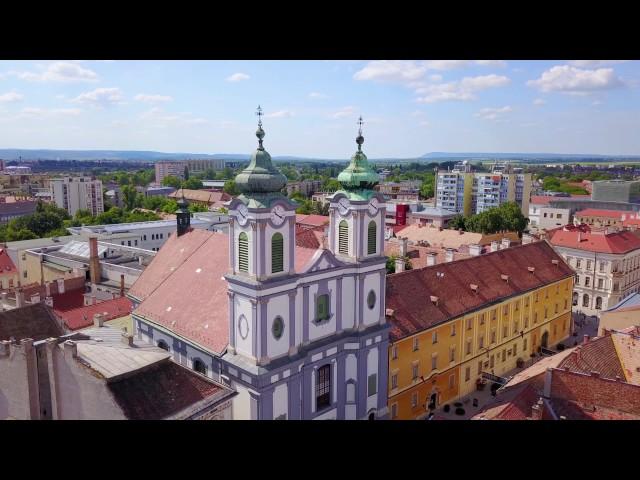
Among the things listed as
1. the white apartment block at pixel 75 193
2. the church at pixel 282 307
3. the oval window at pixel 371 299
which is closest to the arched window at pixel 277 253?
the church at pixel 282 307

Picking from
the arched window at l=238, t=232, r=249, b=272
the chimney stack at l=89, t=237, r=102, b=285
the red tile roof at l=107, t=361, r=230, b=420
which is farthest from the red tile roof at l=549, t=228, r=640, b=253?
the red tile roof at l=107, t=361, r=230, b=420

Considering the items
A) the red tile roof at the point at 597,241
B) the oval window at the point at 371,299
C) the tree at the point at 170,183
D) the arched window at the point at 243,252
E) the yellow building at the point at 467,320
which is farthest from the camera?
the tree at the point at 170,183

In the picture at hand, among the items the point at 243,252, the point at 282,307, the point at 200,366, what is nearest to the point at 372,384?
the point at 282,307

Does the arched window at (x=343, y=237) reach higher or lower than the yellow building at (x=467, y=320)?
higher

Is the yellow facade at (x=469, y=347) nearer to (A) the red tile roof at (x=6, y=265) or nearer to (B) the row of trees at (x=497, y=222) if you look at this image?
(B) the row of trees at (x=497, y=222)

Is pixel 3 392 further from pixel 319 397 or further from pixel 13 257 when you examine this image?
pixel 13 257
